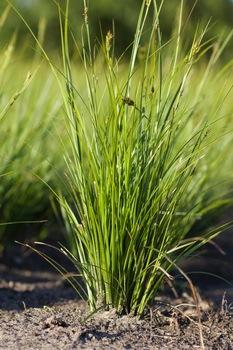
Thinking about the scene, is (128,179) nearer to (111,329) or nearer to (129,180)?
(129,180)

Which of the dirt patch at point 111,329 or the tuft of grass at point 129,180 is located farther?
the tuft of grass at point 129,180

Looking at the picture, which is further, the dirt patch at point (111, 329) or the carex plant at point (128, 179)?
the carex plant at point (128, 179)

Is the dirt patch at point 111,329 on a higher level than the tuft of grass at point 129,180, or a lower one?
lower

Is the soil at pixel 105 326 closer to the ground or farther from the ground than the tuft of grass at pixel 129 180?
closer to the ground

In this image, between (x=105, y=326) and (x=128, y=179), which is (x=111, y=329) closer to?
(x=105, y=326)

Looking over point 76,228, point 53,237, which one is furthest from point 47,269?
point 76,228

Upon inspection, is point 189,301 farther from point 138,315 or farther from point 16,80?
point 16,80

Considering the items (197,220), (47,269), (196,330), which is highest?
(197,220)

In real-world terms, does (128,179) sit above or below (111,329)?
above

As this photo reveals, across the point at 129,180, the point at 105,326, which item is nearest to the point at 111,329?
the point at 105,326

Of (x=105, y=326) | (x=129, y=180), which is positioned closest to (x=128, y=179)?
(x=129, y=180)

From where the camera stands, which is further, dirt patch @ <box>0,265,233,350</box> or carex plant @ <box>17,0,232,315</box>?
carex plant @ <box>17,0,232,315</box>
